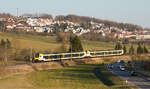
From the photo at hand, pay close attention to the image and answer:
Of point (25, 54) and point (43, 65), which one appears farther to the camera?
point (25, 54)

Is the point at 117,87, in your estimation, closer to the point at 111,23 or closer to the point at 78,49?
the point at 78,49

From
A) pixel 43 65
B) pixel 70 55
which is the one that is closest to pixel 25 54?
pixel 70 55

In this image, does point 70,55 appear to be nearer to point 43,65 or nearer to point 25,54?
point 25,54

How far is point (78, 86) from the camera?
27672 mm

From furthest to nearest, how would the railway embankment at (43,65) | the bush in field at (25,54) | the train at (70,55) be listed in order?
1. the bush in field at (25,54)
2. the train at (70,55)
3. the railway embankment at (43,65)

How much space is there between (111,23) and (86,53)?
134724 mm

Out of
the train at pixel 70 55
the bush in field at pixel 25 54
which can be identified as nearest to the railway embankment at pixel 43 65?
the train at pixel 70 55

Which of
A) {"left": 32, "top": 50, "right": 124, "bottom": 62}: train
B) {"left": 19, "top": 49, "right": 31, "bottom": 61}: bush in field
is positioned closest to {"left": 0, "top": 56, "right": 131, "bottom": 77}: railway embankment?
{"left": 32, "top": 50, "right": 124, "bottom": 62}: train

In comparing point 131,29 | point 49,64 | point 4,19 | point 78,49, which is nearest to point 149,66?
point 49,64

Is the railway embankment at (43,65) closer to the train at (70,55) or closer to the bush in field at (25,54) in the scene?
the train at (70,55)

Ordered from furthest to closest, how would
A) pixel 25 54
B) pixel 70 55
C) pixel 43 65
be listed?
pixel 70 55
pixel 25 54
pixel 43 65

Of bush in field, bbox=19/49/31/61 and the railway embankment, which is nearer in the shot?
the railway embankment

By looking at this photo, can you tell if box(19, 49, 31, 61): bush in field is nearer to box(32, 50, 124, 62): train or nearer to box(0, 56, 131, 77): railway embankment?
box(32, 50, 124, 62): train

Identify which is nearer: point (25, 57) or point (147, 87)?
point (147, 87)
